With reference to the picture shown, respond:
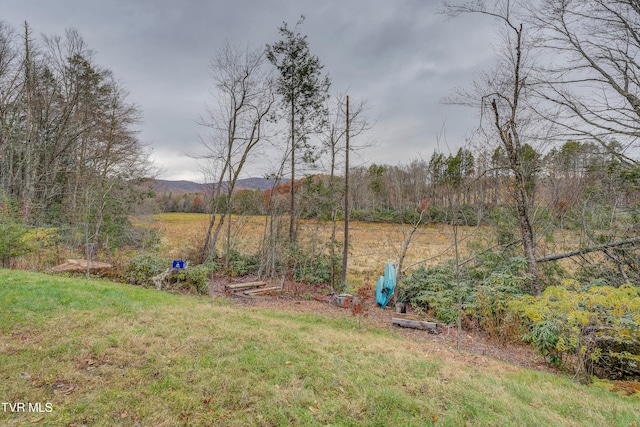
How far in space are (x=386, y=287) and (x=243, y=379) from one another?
6106mm

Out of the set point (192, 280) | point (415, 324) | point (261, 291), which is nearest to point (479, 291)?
point (415, 324)

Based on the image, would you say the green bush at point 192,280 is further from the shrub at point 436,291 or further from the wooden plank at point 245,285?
the shrub at point 436,291

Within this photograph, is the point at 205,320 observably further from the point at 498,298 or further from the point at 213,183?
the point at 213,183

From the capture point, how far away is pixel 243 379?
2881 millimetres

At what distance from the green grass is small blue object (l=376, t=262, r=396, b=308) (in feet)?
11.6

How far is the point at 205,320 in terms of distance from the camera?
4664 mm

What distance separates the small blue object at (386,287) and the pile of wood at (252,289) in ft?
10.3

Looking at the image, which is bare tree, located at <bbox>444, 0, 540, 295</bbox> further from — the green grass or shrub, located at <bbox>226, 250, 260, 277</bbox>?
shrub, located at <bbox>226, 250, 260, 277</bbox>

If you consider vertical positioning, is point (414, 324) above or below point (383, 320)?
above

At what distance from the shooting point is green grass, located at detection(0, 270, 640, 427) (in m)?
2.41

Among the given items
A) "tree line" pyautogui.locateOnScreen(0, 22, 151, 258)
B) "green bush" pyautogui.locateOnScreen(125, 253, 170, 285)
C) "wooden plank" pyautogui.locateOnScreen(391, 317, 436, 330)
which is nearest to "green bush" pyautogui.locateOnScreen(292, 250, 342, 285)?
"wooden plank" pyautogui.locateOnScreen(391, 317, 436, 330)

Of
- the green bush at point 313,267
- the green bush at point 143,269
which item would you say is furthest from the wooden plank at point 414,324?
the green bush at point 143,269

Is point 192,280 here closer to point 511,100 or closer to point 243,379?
point 243,379

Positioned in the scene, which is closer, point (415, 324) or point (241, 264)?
point (415, 324)
